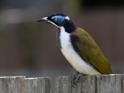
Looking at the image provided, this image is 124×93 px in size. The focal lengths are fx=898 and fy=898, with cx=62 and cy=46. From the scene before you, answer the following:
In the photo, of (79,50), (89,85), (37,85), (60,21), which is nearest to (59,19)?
(60,21)

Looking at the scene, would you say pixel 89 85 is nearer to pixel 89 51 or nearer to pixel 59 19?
pixel 89 51

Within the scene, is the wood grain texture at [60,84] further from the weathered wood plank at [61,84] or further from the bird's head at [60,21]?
the bird's head at [60,21]

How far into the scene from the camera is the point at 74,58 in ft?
27.4

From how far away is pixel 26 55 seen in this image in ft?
52.9

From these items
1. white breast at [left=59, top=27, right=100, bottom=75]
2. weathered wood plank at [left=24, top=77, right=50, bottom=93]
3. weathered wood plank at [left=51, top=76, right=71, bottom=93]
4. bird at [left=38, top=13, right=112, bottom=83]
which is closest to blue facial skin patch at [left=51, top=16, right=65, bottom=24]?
bird at [left=38, top=13, right=112, bottom=83]

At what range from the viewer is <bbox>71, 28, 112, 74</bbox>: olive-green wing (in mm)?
8234

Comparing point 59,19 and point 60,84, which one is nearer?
point 60,84

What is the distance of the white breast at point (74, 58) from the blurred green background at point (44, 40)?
6.59 metres

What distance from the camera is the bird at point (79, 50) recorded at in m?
8.27

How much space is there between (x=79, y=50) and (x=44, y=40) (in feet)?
25.4

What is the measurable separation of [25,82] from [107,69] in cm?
161

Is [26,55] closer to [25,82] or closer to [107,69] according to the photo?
[107,69]

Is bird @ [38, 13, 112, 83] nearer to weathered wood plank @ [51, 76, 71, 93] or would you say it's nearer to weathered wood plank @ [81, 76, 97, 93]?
weathered wood plank @ [81, 76, 97, 93]

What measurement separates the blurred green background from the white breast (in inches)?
260
